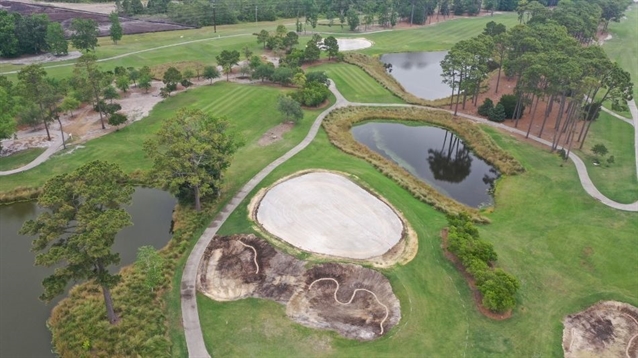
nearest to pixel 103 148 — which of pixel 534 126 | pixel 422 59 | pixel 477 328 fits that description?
pixel 477 328

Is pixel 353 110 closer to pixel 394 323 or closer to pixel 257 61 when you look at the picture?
pixel 257 61

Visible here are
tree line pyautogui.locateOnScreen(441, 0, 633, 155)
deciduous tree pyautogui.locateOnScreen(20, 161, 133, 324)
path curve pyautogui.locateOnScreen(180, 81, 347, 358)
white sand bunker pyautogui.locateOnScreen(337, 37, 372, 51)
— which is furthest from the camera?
white sand bunker pyautogui.locateOnScreen(337, 37, 372, 51)

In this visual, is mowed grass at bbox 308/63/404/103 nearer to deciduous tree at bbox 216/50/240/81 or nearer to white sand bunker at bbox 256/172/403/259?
deciduous tree at bbox 216/50/240/81

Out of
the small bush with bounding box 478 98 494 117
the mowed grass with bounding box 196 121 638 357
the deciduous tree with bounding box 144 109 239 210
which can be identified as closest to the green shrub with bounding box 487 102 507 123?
the small bush with bounding box 478 98 494 117

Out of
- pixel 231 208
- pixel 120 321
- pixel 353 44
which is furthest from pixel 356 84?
pixel 120 321

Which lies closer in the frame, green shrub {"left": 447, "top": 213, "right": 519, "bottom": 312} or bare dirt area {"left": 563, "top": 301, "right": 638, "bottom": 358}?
bare dirt area {"left": 563, "top": 301, "right": 638, "bottom": 358}

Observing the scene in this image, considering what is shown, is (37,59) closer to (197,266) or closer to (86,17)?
(86,17)

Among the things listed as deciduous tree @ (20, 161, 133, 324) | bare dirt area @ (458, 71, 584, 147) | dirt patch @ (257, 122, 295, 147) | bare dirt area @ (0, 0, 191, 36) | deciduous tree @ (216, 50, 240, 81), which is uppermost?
bare dirt area @ (0, 0, 191, 36)
